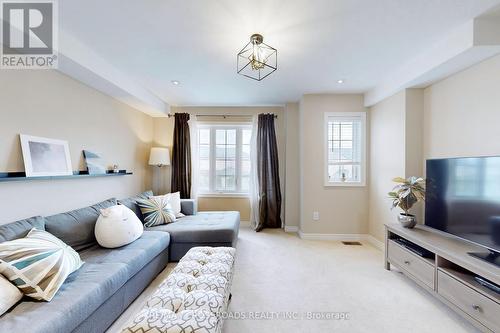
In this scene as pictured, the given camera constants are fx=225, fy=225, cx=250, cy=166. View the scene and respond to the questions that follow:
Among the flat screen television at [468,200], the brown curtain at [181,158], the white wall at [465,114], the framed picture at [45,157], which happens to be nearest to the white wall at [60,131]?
the framed picture at [45,157]

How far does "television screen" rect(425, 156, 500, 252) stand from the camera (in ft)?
5.98

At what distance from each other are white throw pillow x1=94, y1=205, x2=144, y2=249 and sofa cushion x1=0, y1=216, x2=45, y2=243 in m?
0.46

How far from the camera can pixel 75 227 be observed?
220 centimetres

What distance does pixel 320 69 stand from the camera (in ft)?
9.43

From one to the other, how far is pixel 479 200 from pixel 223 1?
267 cm

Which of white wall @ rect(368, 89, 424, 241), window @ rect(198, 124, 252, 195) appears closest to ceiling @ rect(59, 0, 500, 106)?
white wall @ rect(368, 89, 424, 241)

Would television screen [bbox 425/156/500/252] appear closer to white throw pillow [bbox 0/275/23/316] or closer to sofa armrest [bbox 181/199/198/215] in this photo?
sofa armrest [bbox 181/199/198/215]

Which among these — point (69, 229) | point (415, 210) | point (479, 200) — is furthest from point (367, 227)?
point (69, 229)

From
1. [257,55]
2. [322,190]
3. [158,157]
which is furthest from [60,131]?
[322,190]

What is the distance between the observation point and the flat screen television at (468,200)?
5.96 feet

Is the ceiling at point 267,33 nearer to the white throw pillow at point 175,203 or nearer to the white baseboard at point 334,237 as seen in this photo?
the white throw pillow at point 175,203

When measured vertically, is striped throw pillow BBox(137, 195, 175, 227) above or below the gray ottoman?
above

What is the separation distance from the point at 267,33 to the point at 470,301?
2717 millimetres

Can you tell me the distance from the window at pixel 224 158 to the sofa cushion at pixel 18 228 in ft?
9.44
